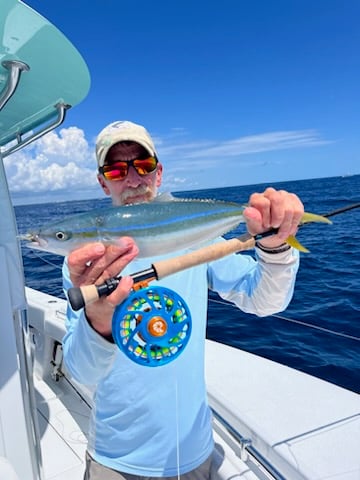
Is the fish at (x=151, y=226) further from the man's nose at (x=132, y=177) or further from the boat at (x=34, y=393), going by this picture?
the boat at (x=34, y=393)

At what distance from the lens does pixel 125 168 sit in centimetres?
209

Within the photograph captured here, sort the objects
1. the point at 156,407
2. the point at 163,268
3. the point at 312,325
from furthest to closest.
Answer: the point at 312,325 < the point at 156,407 < the point at 163,268

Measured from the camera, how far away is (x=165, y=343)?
157cm

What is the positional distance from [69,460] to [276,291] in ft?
8.61

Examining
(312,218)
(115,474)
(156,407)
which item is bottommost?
(115,474)

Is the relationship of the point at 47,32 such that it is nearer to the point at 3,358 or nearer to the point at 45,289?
the point at 3,358

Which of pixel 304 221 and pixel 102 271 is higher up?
pixel 304 221

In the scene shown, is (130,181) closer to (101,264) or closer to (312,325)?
(101,264)

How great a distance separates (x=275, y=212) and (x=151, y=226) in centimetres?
62

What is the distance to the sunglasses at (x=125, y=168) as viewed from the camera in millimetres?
2076

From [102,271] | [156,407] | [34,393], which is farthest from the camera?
[34,393]

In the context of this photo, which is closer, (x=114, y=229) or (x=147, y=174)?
(x=114, y=229)

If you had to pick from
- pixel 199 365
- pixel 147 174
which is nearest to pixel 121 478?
pixel 199 365

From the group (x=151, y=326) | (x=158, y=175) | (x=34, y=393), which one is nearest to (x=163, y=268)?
(x=151, y=326)
